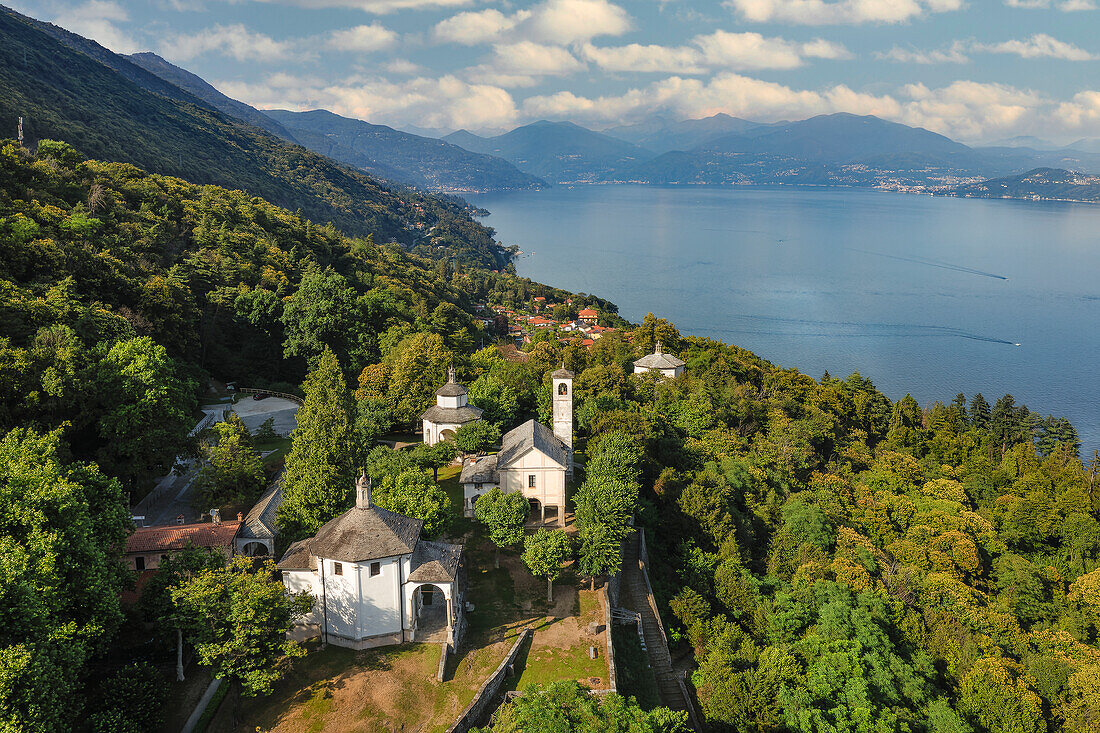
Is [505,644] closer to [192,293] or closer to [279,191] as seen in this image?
[192,293]

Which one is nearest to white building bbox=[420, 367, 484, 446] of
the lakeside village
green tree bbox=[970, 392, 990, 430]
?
the lakeside village

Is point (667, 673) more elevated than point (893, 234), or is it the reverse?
point (893, 234)

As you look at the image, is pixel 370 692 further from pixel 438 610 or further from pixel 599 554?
pixel 599 554

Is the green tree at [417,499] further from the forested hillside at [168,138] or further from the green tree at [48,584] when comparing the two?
the forested hillside at [168,138]

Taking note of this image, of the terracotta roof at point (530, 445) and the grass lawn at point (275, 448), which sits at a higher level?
the terracotta roof at point (530, 445)

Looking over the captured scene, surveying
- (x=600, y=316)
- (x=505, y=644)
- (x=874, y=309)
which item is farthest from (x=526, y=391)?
(x=874, y=309)

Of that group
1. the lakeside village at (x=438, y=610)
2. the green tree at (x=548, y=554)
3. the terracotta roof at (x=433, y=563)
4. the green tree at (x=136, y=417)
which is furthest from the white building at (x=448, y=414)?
the terracotta roof at (x=433, y=563)

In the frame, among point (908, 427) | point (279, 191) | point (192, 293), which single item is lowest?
point (908, 427)

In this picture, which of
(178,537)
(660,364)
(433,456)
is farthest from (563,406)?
(178,537)
